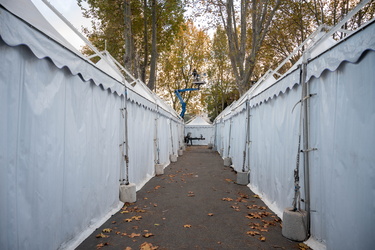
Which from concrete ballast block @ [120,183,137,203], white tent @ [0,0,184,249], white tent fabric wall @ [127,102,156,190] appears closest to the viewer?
white tent @ [0,0,184,249]

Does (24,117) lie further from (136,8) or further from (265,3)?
(136,8)

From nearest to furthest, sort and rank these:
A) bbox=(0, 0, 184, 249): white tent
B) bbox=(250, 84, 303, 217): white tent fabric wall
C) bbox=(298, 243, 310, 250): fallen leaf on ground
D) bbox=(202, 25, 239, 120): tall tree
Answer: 1. bbox=(0, 0, 184, 249): white tent
2. bbox=(298, 243, 310, 250): fallen leaf on ground
3. bbox=(250, 84, 303, 217): white tent fabric wall
4. bbox=(202, 25, 239, 120): tall tree

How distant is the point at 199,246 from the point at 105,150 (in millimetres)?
2435

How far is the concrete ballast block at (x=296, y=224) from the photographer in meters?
3.24

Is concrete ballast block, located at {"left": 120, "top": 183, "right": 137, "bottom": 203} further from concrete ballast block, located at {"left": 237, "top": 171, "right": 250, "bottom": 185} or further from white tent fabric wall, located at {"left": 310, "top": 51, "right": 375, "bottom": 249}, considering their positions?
white tent fabric wall, located at {"left": 310, "top": 51, "right": 375, "bottom": 249}

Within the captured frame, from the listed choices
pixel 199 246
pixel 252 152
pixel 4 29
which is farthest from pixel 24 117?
pixel 252 152

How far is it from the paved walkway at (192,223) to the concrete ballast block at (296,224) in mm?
106

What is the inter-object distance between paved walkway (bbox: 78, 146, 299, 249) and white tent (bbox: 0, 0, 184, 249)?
44 centimetres

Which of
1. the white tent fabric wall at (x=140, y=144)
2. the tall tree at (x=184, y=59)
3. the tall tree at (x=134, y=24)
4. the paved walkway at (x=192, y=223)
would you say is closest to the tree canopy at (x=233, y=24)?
the tall tree at (x=134, y=24)

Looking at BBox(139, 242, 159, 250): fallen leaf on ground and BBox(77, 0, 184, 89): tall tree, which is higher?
BBox(77, 0, 184, 89): tall tree

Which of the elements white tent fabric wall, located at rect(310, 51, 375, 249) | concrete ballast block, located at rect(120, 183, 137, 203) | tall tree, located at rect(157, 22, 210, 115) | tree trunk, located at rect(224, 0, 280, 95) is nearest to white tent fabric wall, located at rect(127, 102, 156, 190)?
concrete ballast block, located at rect(120, 183, 137, 203)

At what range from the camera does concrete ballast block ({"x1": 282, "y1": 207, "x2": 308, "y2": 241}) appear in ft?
10.6

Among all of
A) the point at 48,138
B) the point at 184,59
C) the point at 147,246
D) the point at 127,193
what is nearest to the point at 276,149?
the point at 147,246

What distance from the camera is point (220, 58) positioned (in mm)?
28484
